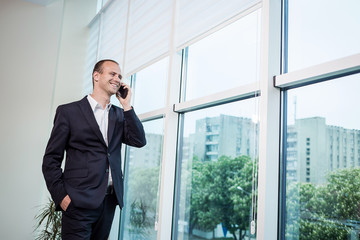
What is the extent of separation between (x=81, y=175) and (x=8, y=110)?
126 inches

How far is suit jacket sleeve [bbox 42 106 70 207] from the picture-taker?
209 centimetres

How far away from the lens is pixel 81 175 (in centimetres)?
214

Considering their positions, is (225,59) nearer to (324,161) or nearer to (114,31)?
(324,161)

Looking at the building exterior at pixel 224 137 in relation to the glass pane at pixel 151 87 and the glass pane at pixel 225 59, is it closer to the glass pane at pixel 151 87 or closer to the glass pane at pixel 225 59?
the glass pane at pixel 225 59

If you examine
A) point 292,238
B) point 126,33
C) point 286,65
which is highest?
point 126,33

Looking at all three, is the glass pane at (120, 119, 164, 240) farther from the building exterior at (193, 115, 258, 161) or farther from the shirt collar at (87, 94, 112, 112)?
the shirt collar at (87, 94, 112, 112)

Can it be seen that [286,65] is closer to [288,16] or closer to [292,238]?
[288,16]

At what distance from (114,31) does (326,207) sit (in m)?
3.56

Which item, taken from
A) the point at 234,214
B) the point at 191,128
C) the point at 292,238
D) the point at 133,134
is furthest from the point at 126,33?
the point at 292,238

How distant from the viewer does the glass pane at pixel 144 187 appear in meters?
3.37

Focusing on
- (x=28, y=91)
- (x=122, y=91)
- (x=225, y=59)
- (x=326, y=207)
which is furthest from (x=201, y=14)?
(x=28, y=91)

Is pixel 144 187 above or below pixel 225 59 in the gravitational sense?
below

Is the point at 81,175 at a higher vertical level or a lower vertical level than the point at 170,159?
lower

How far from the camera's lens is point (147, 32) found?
3562 mm
